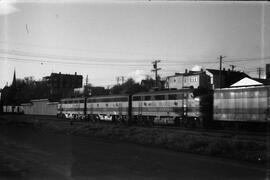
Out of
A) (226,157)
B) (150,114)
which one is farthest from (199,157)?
(150,114)

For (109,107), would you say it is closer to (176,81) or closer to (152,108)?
(152,108)

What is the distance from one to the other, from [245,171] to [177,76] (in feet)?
314

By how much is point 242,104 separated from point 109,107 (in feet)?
73.6

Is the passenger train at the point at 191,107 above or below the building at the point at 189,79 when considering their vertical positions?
below

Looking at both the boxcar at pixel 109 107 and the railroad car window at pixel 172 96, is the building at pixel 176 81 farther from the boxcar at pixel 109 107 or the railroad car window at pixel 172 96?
the railroad car window at pixel 172 96

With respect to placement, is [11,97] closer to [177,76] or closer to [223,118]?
[177,76]

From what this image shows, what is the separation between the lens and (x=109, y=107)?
160 feet

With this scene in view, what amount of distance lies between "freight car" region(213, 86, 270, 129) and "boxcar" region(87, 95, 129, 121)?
15.0 meters

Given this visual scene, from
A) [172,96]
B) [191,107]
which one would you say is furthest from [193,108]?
[172,96]

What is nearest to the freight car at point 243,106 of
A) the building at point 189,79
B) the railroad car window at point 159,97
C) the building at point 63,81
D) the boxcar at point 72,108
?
the railroad car window at point 159,97

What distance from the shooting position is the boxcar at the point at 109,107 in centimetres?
4556

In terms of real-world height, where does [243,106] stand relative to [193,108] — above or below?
above

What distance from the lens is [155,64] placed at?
6762 cm

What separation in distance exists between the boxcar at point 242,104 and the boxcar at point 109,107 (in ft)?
49.3
